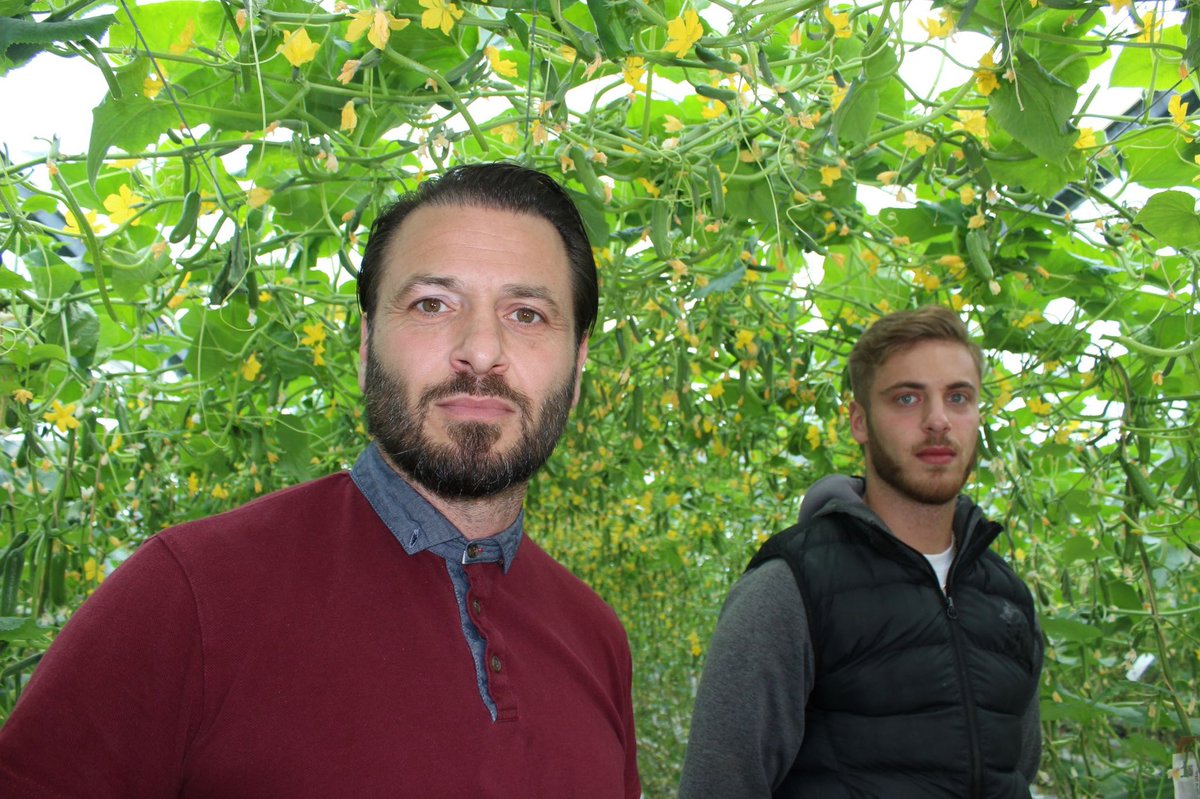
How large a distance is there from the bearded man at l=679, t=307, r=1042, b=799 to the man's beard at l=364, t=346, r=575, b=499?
0.56 m

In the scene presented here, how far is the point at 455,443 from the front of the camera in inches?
36.1

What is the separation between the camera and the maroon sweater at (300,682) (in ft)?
2.33

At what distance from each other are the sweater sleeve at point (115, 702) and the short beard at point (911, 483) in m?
1.03

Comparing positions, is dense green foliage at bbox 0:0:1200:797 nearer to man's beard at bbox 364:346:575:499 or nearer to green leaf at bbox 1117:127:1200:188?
green leaf at bbox 1117:127:1200:188

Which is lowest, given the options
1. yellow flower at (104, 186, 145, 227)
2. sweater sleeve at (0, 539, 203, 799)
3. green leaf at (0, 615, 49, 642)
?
sweater sleeve at (0, 539, 203, 799)

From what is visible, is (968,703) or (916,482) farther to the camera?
(916,482)

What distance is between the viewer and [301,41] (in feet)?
2.87

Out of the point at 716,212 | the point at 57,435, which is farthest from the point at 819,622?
the point at 57,435

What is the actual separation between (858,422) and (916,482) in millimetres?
173

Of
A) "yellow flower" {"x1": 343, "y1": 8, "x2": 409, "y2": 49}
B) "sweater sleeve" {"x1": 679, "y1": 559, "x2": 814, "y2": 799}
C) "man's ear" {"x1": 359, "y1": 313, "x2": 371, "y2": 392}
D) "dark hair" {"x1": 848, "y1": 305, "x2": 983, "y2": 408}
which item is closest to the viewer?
"yellow flower" {"x1": 343, "y1": 8, "x2": 409, "y2": 49}

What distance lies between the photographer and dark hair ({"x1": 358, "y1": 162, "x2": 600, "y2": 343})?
3.40 ft

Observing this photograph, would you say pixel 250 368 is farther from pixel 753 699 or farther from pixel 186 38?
pixel 753 699

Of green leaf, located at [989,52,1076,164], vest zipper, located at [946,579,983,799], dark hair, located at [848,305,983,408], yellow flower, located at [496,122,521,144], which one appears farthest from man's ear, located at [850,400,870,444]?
yellow flower, located at [496,122,521,144]

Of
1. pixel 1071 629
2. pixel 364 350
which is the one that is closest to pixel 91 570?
pixel 364 350
